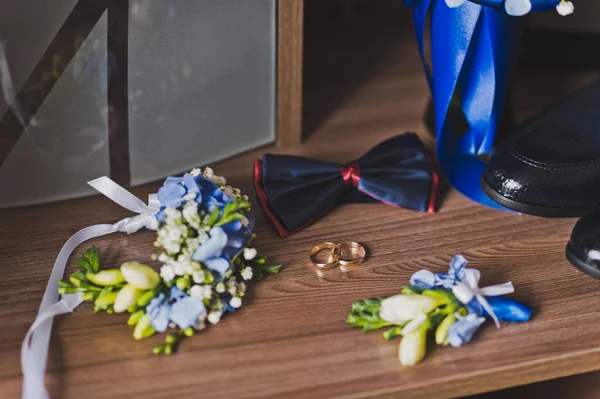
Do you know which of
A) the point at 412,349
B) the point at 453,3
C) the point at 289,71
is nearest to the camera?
the point at 412,349

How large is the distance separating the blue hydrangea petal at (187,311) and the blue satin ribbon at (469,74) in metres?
0.31

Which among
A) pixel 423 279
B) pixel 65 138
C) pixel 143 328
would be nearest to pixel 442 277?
pixel 423 279

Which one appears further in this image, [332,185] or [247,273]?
[332,185]

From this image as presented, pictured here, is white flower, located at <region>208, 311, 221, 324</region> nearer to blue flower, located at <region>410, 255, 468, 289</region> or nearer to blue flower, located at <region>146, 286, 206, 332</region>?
blue flower, located at <region>146, 286, 206, 332</region>

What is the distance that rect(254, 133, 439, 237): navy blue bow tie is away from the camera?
0.68 meters

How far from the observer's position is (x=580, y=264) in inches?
23.8

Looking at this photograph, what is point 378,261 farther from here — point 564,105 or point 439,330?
point 564,105

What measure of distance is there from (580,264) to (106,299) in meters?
0.38

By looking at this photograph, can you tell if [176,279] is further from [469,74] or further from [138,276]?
[469,74]

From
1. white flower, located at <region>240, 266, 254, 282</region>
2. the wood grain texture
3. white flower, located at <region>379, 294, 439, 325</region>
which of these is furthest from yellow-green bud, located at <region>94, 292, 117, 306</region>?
the wood grain texture

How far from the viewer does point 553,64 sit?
3.23 ft

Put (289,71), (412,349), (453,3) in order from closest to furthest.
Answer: (412,349), (453,3), (289,71)

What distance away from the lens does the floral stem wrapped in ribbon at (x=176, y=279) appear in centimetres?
54

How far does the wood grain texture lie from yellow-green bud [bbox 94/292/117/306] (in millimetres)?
305
